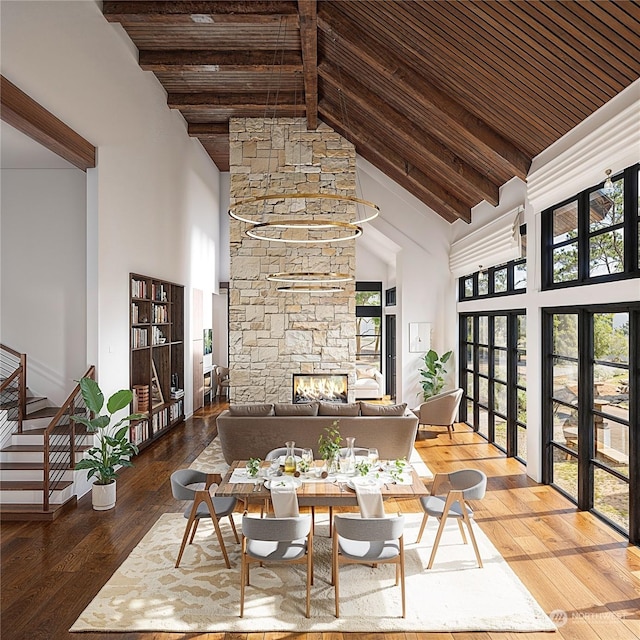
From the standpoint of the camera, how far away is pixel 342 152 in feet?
33.5

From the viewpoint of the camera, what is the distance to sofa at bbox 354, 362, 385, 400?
13.2m

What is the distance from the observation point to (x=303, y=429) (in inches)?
256

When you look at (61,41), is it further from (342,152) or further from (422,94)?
(342,152)

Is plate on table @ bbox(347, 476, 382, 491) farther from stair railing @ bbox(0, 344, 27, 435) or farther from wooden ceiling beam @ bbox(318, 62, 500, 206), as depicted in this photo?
wooden ceiling beam @ bbox(318, 62, 500, 206)

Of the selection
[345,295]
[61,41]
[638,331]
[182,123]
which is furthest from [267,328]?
[638,331]

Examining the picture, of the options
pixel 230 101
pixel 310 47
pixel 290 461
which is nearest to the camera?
pixel 290 461

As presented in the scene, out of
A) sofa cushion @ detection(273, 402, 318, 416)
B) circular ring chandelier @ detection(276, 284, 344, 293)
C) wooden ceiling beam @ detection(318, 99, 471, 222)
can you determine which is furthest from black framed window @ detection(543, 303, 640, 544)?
circular ring chandelier @ detection(276, 284, 344, 293)

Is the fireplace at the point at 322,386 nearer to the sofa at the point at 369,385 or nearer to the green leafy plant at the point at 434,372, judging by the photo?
the green leafy plant at the point at 434,372

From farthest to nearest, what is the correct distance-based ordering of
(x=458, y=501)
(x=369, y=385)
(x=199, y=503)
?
1. (x=369, y=385)
2. (x=458, y=501)
3. (x=199, y=503)

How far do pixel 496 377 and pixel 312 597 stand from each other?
18.1 ft

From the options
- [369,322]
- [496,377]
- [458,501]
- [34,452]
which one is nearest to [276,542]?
[458,501]

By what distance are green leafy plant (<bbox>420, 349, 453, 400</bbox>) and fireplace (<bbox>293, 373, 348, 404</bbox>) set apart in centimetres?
165

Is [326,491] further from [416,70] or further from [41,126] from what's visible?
[416,70]

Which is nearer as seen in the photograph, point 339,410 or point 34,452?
point 34,452
